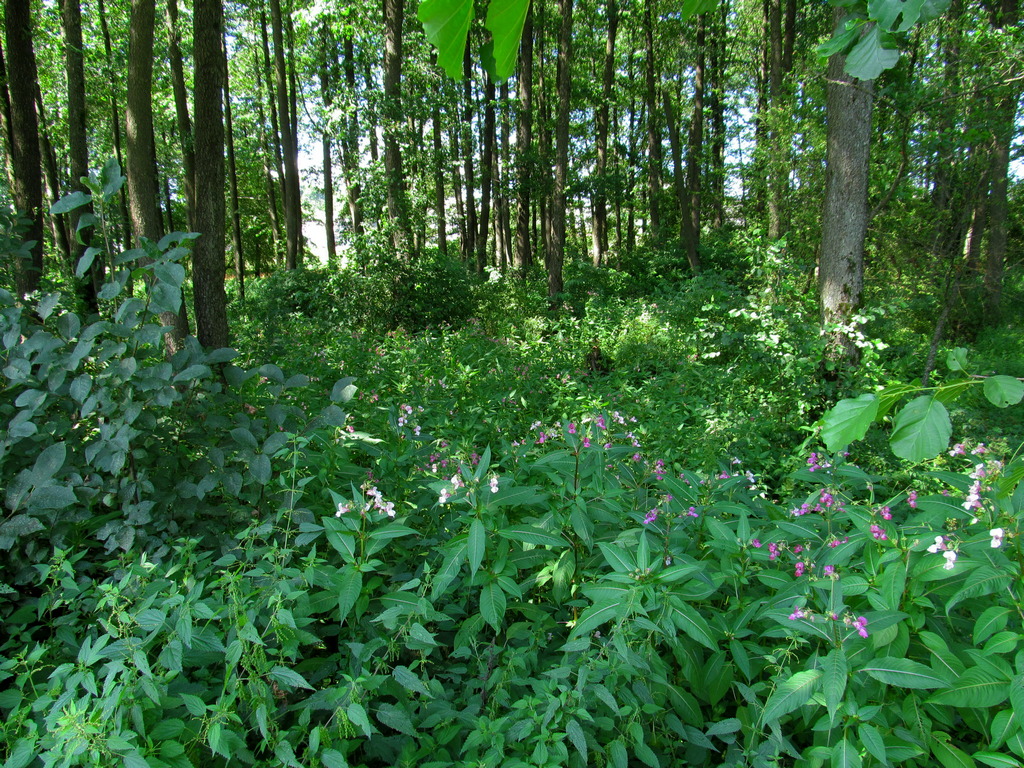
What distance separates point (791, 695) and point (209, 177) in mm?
4655

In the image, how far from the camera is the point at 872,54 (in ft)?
3.17

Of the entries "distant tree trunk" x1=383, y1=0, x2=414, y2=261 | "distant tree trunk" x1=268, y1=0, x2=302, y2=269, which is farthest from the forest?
"distant tree trunk" x1=268, y1=0, x2=302, y2=269

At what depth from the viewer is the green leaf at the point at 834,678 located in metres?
1.26

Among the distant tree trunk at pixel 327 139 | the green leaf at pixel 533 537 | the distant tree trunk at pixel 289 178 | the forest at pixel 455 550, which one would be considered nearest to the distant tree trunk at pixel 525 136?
the distant tree trunk at pixel 327 139

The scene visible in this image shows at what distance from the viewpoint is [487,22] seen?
75cm

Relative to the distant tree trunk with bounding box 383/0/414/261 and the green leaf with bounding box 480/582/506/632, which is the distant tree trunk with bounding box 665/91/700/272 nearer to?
the distant tree trunk with bounding box 383/0/414/261

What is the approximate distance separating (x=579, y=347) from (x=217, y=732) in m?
7.28

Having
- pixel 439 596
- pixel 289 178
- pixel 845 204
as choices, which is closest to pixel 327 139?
pixel 289 178

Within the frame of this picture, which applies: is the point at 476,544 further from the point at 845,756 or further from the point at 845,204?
the point at 845,204

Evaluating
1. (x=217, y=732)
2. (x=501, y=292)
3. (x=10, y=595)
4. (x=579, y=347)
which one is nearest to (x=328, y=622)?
(x=217, y=732)

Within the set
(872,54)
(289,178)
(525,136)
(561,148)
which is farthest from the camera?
(289,178)

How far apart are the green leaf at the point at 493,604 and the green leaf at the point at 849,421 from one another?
3.59 feet

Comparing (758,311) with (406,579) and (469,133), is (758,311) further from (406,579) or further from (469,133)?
(469,133)

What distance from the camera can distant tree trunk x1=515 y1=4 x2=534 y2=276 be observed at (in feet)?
47.8
